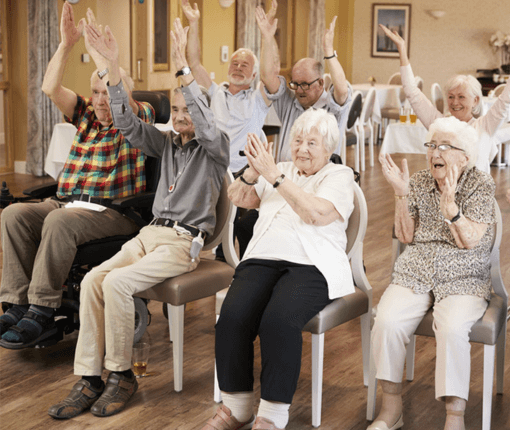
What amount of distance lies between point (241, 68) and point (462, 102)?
1.29 metres

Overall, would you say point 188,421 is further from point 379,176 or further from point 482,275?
point 379,176

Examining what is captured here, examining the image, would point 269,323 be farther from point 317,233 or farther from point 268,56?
point 268,56

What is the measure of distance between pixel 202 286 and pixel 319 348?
23.6 inches

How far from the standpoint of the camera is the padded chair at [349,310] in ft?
8.31

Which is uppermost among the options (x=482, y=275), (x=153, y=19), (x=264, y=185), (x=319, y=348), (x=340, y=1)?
(x=340, y=1)

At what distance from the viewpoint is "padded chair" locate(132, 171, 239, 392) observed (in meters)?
2.83

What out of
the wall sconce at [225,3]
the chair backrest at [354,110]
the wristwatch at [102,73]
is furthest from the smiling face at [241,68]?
the wall sconce at [225,3]

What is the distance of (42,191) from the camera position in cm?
345

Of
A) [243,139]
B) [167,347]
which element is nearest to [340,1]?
[243,139]

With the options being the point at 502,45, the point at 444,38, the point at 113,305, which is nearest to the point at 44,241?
the point at 113,305

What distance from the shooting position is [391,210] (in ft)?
21.2

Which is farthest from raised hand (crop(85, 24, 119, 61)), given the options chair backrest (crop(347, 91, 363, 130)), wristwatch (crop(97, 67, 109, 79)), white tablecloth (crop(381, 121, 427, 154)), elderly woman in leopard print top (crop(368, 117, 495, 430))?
chair backrest (crop(347, 91, 363, 130))

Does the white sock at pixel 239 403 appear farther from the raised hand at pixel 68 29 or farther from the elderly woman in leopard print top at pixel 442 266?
the raised hand at pixel 68 29

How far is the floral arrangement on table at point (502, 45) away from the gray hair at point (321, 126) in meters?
10.5
